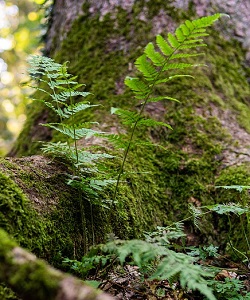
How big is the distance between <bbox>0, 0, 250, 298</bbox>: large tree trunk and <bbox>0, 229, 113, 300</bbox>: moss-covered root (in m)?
0.56

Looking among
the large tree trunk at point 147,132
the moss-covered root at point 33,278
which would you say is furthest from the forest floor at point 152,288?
the moss-covered root at point 33,278

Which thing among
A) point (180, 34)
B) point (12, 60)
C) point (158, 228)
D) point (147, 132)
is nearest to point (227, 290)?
point (158, 228)

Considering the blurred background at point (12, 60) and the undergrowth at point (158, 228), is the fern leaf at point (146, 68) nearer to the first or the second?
the undergrowth at point (158, 228)

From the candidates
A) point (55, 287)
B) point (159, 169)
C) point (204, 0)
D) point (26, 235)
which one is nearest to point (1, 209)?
point (26, 235)

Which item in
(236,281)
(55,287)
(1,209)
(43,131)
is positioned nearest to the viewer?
(55,287)

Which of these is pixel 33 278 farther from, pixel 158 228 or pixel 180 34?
pixel 180 34

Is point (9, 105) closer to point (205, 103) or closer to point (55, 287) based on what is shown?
point (205, 103)

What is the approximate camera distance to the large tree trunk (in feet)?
6.47

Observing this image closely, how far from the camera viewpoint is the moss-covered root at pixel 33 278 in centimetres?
95

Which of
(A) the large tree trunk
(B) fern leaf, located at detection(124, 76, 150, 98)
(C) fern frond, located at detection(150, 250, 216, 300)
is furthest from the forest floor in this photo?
(B) fern leaf, located at detection(124, 76, 150, 98)

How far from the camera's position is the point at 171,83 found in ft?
12.2

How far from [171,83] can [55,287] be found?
3.03 m

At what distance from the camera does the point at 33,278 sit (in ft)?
3.34

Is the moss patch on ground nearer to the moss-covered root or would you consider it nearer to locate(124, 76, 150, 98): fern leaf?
locate(124, 76, 150, 98): fern leaf
